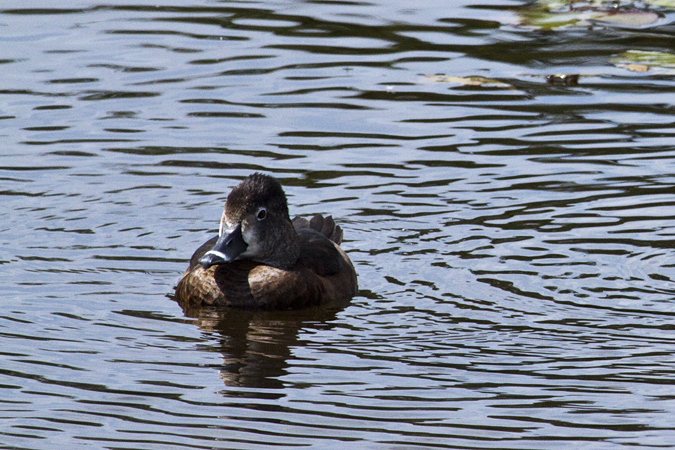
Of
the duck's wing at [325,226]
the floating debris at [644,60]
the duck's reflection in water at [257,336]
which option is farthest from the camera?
the floating debris at [644,60]

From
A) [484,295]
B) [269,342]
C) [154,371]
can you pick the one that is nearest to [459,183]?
[484,295]

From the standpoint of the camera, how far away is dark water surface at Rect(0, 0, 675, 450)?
6992mm

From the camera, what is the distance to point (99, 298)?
9031mm

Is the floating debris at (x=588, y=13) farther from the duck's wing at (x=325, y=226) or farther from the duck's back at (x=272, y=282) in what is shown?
the duck's back at (x=272, y=282)

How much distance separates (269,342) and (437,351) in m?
1.10

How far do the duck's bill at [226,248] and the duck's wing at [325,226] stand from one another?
1043 millimetres

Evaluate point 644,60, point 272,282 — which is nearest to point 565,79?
point 644,60

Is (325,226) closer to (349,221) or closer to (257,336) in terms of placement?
(349,221)

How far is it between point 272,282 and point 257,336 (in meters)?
0.65

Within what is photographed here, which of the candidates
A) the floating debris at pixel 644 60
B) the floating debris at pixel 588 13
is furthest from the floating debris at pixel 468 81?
the floating debris at pixel 588 13

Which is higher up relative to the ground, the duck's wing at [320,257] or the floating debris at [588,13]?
the floating debris at [588,13]

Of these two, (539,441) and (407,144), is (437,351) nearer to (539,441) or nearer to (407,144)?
(539,441)

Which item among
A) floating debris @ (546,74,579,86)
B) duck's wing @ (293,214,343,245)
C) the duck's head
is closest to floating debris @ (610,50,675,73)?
floating debris @ (546,74,579,86)

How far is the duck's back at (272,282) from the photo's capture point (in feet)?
29.6
